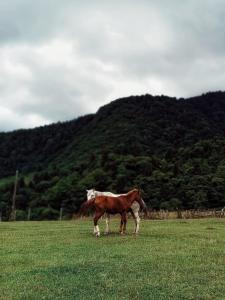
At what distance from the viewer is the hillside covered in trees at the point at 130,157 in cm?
7362

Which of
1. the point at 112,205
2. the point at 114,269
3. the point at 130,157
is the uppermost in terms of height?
the point at 130,157

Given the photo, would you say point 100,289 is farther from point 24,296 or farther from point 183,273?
point 183,273

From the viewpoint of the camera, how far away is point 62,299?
11852 mm

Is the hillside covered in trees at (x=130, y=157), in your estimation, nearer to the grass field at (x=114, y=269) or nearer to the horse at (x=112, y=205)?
the horse at (x=112, y=205)

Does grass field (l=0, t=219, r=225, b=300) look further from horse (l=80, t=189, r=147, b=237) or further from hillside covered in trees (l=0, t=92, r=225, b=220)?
hillside covered in trees (l=0, t=92, r=225, b=220)

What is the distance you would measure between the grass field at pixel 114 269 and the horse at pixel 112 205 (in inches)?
101

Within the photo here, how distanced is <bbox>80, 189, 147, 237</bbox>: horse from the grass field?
2.57 metres

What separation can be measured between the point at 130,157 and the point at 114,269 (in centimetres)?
8314

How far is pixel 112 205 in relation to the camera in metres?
26.1

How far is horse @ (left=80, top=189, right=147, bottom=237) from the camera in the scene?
25625 mm

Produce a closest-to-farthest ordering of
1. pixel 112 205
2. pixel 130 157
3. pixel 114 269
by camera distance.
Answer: pixel 114 269 → pixel 112 205 → pixel 130 157

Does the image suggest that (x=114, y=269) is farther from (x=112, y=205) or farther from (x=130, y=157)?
(x=130, y=157)

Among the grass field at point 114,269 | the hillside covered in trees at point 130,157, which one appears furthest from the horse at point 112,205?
the hillside covered in trees at point 130,157

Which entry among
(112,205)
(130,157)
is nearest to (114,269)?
(112,205)
